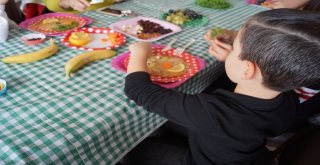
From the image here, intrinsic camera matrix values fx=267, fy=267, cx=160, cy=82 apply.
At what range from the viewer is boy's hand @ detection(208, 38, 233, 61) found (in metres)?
1.19

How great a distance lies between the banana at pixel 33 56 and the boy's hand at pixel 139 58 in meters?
0.36

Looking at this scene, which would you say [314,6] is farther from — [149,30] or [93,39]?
[93,39]

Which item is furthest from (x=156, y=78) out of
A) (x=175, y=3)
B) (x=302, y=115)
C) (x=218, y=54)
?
(x=175, y=3)

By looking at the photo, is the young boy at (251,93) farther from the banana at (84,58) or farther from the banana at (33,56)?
the banana at (33,56)

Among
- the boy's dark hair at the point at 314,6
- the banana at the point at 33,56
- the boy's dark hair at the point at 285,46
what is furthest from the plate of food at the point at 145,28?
the boy's dark hair at the point at 314,6

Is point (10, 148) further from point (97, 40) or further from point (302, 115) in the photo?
point (302, 115)

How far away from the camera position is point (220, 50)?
1.20m

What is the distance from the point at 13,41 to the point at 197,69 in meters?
0.86

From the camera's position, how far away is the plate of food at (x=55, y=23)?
1350 mm

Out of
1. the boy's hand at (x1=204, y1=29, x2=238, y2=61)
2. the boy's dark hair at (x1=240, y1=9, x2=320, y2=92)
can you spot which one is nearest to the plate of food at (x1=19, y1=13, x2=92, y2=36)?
the boy's hand at (x1=204, y1=29, x2=238, y2=61)

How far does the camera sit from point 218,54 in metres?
1.20

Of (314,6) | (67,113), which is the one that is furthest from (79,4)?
(314,6)

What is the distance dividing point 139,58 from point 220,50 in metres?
0.40

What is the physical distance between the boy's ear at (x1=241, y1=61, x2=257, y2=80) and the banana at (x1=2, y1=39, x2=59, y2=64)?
789 mm
